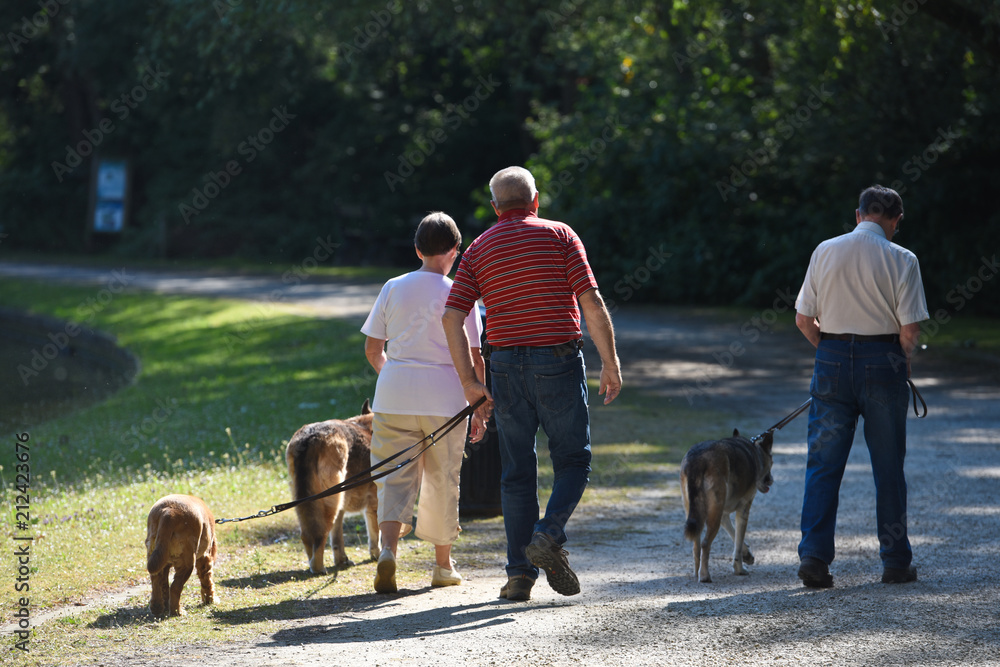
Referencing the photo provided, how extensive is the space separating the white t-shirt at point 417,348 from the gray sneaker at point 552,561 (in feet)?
2.96

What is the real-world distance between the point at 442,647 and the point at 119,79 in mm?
38336

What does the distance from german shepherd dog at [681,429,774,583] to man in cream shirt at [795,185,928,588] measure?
41cm

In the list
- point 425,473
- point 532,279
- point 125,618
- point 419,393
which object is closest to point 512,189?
point 532,279

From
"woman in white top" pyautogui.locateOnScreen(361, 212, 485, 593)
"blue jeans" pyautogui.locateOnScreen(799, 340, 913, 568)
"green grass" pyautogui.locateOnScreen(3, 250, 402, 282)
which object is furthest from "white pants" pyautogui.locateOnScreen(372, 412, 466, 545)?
"green grass" pyautogui.locateOnScreen(3, 250, 402, 282)

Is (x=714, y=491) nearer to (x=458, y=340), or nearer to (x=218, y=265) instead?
(x=458, y=340)

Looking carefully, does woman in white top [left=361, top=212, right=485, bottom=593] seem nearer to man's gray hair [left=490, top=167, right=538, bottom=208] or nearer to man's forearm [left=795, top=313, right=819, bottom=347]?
man's gray hair [left=490, top=167, right=538, bottom=208]

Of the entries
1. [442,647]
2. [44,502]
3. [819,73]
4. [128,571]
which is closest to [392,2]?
[819,73]

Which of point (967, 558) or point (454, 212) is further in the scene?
point (454, 212)

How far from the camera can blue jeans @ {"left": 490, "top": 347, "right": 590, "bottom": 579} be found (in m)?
5.12

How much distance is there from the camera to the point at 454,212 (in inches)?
1484

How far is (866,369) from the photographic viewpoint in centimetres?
553

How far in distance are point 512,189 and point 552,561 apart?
71.3 inches

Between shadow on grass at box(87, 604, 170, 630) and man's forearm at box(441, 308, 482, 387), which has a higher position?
man's forearm at box(441, 308, 482, 387)

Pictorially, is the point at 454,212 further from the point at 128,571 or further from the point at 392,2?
the point at 128,571
